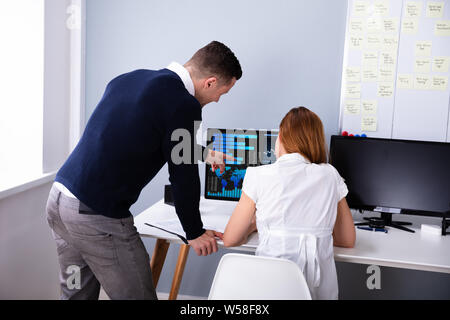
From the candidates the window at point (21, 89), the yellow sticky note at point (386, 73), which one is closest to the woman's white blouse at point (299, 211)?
the yellow sticky note at point (386, 73)

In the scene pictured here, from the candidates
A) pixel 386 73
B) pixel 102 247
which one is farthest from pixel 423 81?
pixel 102 247

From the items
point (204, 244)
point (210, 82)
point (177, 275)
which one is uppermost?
point (210, 82)

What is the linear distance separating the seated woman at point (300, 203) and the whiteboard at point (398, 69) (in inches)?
33.6

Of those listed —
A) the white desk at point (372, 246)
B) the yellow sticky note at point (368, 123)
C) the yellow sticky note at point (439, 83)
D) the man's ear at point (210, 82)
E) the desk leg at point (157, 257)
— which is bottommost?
the desk leg at point (157, 257)

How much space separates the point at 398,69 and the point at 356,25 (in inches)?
12.6

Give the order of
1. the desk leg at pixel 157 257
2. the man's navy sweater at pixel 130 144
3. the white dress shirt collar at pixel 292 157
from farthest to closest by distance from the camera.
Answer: the desk leg at pixel 157 257
the white dress shirt collar at pixel 292 157
the man's navy sweater at pixel 130 144

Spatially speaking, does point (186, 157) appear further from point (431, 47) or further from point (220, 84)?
point (431, 47)

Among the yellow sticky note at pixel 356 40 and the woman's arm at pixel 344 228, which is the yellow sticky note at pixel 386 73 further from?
the woman's arm at pixel 344 228

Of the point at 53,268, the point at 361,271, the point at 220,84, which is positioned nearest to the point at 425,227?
the point at 361,271

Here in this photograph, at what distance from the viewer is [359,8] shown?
2.12 m

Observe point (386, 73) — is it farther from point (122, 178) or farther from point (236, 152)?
point (122, 178)

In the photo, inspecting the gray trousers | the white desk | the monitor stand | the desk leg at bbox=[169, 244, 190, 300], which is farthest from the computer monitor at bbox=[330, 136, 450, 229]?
the gray trousers

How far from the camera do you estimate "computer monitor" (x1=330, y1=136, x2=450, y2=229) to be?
1856 millimetres

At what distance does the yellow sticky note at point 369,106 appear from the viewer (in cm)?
215
